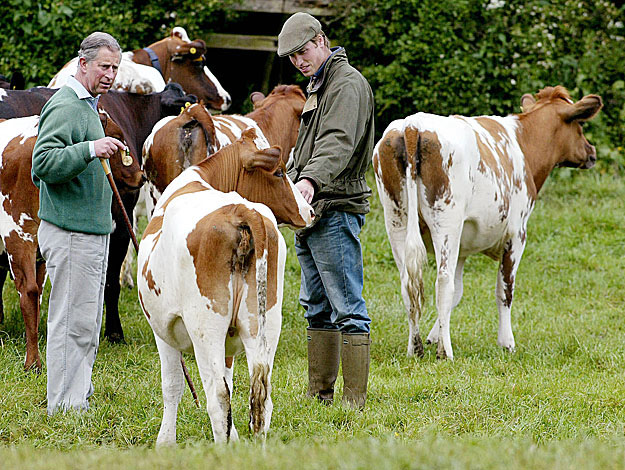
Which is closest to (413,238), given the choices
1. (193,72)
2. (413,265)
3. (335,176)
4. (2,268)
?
(413,265)

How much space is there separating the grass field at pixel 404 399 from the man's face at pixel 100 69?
6.61 ft

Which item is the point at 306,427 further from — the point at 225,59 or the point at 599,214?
the point at 225,59

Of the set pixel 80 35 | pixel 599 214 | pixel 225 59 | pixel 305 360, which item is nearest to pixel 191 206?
pixel 305 360

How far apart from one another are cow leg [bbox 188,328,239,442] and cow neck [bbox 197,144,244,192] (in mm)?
1075

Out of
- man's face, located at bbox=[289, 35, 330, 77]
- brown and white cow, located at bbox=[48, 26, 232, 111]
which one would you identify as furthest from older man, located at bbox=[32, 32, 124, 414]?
brown and white cow, located at bbox=[48, 26, 232, 111]

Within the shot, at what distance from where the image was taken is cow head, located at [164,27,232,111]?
10.4m

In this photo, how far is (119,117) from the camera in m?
7.81

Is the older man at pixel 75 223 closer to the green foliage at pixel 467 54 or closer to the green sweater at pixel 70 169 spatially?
the green sweater at pixel 70 169

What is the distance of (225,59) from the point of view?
588 inches

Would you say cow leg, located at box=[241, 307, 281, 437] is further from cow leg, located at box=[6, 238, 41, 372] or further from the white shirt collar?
cow leg, located at box=[6, 238, 41, 372]

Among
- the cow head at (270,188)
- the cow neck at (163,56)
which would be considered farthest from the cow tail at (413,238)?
the cow neck at (163,56)

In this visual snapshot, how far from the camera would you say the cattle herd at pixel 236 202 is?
4215mm

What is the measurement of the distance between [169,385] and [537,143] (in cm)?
529

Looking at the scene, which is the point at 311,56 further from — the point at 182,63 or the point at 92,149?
the point at 182,63
